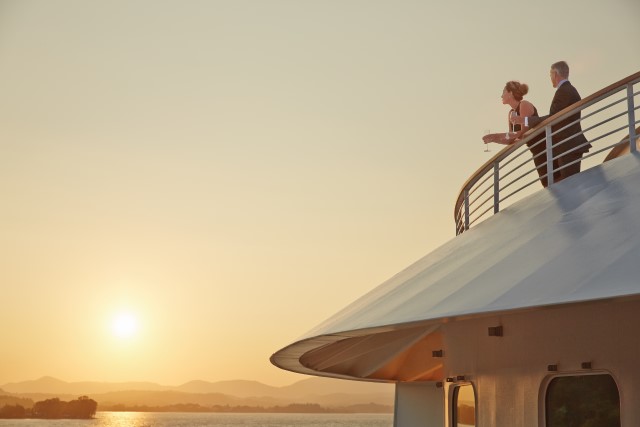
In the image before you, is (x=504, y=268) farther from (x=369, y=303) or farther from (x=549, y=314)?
(x=369, y=303)

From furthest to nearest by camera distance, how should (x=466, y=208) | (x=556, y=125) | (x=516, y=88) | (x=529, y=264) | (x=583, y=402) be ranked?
(x=466, y=208)
(x=516, y=88)
(x=556, y=125)
(x=529, y=264)
(x=583, y=402)

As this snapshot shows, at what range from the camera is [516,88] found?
1298cm

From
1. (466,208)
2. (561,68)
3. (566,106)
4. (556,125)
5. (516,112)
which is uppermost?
(561,68)

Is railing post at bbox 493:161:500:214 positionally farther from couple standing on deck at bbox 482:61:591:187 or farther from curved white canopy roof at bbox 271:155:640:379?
couple standing on deck at bbox 482:61:591:187

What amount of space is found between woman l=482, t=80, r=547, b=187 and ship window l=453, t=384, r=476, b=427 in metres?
3.44

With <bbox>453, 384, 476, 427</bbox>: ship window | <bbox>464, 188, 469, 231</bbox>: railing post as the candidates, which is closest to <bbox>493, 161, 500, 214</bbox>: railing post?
<bbox>464, 188, 469, 231</bbox>: railing post

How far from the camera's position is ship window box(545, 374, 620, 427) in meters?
8.29

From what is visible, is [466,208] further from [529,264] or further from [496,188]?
[529,264]

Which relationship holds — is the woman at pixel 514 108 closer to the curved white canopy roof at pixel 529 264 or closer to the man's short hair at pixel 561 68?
the man's short hair at pixel 561 68

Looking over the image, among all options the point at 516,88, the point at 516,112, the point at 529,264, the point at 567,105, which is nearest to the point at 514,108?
the point at 516,112

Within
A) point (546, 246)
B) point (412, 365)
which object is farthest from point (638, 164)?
point (412, 365)

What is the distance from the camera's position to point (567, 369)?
8.82 meters

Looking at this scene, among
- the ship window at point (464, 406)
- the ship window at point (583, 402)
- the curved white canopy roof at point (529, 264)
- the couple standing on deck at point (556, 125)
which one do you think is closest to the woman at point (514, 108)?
the couple standing on deck at point (556, 125)

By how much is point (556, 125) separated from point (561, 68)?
80cm
